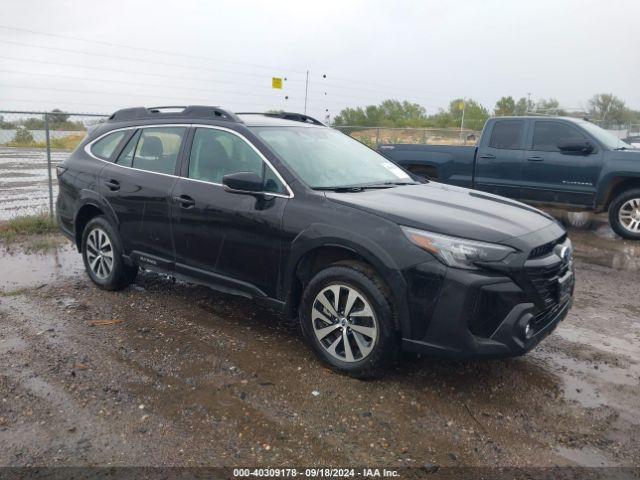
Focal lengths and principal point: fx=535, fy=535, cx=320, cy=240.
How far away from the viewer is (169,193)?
4523mm

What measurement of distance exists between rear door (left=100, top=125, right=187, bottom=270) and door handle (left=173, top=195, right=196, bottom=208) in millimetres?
129

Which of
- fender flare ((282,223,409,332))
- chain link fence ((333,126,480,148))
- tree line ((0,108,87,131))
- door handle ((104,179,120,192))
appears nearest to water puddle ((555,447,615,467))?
fender flare ((282,223,409,332))

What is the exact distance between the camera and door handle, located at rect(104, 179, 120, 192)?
197 inches

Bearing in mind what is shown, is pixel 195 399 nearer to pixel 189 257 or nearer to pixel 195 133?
pixel 189 257

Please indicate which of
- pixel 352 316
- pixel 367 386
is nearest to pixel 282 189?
pixel 352 316

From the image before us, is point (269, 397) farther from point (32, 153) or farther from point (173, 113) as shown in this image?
point (32, 153)

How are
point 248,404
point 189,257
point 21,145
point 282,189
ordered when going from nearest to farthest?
1. point 248,404
2. point 282,189
3. point 189,257
4. point 21,145

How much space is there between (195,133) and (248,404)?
2384mm

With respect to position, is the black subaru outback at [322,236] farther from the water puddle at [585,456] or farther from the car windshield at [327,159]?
the water puddle at [585,456]

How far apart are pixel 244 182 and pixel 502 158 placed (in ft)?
21.6

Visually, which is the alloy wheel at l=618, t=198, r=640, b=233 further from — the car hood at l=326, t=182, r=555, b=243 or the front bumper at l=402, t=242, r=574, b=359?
the front bumper at l=402, t=242, r=574, b=359

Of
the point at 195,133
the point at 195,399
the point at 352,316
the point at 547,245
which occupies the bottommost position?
the point at 195,399

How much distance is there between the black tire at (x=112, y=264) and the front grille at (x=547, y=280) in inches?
144

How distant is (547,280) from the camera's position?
3.33 metres
